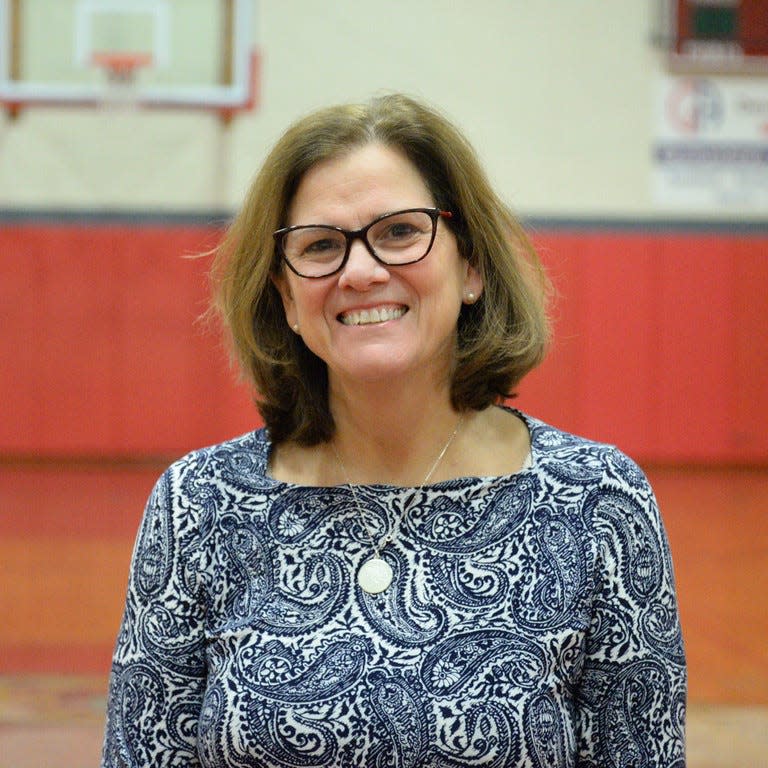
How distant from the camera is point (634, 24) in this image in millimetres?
7695

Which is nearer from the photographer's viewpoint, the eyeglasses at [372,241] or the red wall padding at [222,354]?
the eyeglasses at [372,241]

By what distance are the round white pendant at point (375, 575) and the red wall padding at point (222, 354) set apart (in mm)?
6215

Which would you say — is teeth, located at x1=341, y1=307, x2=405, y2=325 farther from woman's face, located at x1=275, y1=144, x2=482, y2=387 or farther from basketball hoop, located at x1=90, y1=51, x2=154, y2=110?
basketball hoop, located at x1=90, y1=51, x2=154, y2=110

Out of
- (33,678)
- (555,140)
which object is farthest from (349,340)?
(555,140)

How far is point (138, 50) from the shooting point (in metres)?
7.19

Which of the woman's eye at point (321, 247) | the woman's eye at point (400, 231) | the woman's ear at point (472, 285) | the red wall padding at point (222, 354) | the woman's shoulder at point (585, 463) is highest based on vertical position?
the woman's eye at point (400, 231)

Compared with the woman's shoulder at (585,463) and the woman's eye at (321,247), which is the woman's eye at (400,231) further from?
the woman's shoulder at (585,463)

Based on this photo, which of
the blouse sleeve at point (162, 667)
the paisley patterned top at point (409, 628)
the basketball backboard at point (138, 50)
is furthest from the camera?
the basketball backboard at point (138, 50)

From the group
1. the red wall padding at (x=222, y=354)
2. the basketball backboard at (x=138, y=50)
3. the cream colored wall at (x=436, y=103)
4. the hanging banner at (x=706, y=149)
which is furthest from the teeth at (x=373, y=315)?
the hanging banner at (x=706, y=149)

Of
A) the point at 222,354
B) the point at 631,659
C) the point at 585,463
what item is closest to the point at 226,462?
the point at 585,463

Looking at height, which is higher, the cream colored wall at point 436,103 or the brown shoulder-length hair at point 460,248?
the cream colored wall at point 436,103

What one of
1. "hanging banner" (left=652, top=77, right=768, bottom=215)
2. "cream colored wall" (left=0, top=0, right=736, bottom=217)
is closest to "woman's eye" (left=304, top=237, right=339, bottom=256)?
"cream colored wall" (left=0, top=0, right=736, bottom=217)

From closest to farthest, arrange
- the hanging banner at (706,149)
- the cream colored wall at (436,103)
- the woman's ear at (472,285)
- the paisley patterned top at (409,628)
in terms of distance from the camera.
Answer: the paisley patterned top at (409,628) < the woman's ear at (472,285) < the cream colored wall at (436,103) < the hanging banner at (706,149)

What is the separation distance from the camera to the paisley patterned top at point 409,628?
4.34ft
